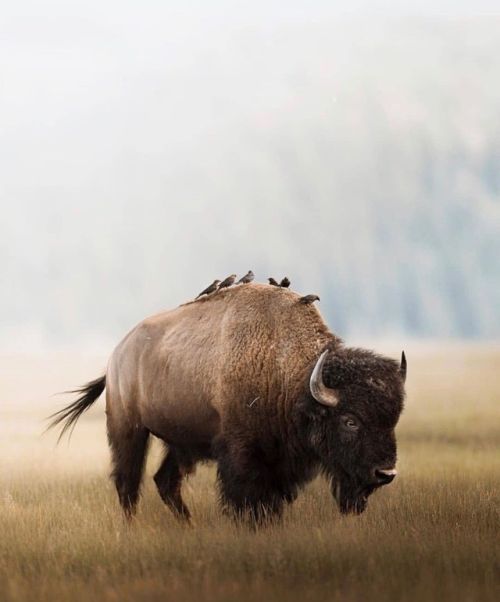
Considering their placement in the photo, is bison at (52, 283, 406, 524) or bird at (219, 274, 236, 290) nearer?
bison at (52, 283, 406, 524)

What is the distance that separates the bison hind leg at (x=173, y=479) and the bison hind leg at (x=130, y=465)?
22cm

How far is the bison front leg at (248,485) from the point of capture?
8.15 meters

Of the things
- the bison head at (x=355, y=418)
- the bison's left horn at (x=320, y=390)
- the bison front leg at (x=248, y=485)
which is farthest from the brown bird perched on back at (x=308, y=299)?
the bison front leg at (x=248, y=485)

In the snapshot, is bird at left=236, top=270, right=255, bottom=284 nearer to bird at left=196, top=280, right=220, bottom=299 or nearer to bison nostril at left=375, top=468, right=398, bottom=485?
bird at left=196, top=280, right=220, bottom=299

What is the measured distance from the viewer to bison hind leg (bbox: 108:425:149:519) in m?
9.86

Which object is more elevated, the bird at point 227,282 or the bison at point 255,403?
the bird at point 227,282

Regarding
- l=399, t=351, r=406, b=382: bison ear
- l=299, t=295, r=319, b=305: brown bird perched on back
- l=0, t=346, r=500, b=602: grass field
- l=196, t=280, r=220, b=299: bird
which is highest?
l=196, t=280, r=220, b=299: bird

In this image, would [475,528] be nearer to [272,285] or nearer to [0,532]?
[272,285]

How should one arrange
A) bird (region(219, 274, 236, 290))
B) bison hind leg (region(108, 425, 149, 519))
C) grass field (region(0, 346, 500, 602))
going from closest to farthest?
grass field (region(0, 346, 500, 602)) → bird (region(219, 274, 236, 290)) → bison hind leg (region(108, 425, 149, 519))

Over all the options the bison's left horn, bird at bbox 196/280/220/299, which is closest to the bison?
the bison's left horn

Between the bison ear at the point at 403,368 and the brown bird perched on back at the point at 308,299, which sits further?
the brown bird perched on back at the point at 308,299

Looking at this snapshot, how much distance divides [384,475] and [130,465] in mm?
3196

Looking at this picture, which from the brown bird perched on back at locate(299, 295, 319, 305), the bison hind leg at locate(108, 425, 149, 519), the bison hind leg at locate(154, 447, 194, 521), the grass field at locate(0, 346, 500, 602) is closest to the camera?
the grass field at locate(0, 346, 500, 602)

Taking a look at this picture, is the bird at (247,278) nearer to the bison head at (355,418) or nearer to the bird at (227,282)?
the bird at (227,282)
